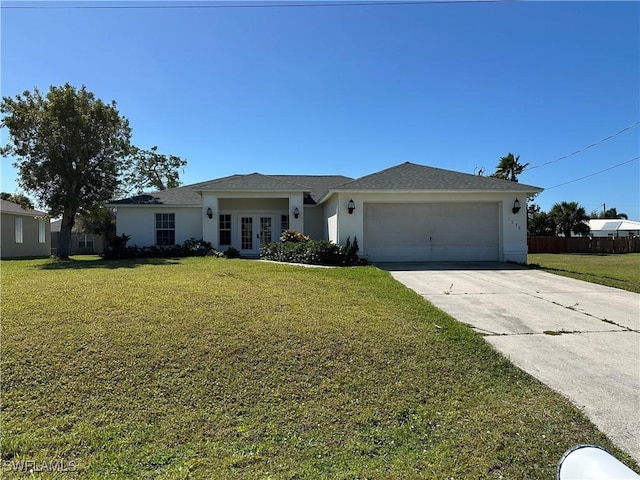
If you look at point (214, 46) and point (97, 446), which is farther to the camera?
point (214, 46)

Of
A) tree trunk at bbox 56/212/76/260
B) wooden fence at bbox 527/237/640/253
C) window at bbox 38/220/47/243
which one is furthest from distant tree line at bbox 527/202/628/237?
window at bbox 38/220/47/243

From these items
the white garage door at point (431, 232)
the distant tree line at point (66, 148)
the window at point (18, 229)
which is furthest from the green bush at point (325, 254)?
the window at point (18, 229)

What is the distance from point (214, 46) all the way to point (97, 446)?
381 inches

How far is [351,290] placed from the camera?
7742mm

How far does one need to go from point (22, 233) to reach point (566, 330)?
2719 cm

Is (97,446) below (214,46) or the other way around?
below

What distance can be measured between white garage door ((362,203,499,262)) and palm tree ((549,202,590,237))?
24.0 m

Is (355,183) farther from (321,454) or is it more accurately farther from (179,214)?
(321,454)

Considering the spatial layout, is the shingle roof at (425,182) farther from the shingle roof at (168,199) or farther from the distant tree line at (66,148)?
the distant tree line at (66,148)

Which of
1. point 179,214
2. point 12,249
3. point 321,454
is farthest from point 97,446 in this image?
point 12,249

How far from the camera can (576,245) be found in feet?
96.5

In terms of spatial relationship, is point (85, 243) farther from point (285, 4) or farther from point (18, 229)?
point (285, 4)

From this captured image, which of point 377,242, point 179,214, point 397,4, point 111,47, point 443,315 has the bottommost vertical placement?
point 443,315

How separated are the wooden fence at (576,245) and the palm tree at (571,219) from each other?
2995mm
